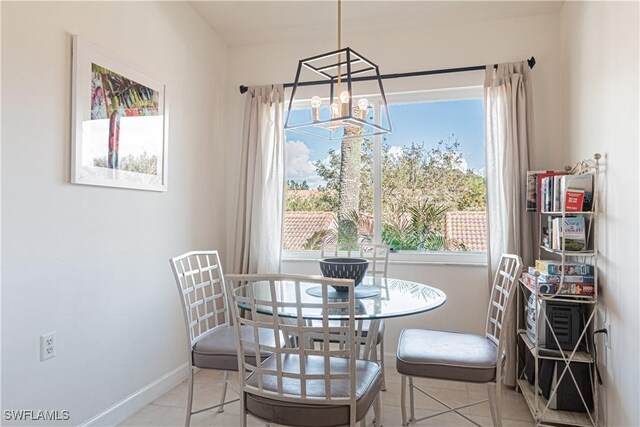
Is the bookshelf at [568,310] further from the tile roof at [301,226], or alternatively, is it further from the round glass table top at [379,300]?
the tile roof at [301,226]

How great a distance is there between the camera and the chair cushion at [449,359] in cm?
185

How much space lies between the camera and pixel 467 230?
3117 mm

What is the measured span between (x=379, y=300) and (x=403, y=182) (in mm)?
1503

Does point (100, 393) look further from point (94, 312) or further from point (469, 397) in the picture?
point (469, 397)

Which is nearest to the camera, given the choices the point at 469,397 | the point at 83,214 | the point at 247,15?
the point at 83,214

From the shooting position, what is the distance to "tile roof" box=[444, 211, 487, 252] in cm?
308

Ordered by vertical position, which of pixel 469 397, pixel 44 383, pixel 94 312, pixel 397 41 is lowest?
pixel 469 397

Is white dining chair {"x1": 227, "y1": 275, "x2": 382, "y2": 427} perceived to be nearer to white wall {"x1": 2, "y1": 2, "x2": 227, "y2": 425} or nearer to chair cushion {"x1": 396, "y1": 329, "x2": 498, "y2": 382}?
chair cushion {"x1": 396, "y1": 329, "x2": 498, "y2": 382}

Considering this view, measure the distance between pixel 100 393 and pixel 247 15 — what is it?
8.94ft

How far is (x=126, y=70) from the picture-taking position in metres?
2.29

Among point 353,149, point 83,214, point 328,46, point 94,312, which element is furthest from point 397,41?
Result: point 94,312


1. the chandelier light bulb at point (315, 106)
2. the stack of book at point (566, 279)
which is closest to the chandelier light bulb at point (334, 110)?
the chandelier light bulb at point (315, 106)

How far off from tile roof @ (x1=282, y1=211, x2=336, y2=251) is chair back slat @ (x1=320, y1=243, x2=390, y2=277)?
0.89ft

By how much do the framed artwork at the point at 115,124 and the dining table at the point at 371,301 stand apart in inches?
39.6
